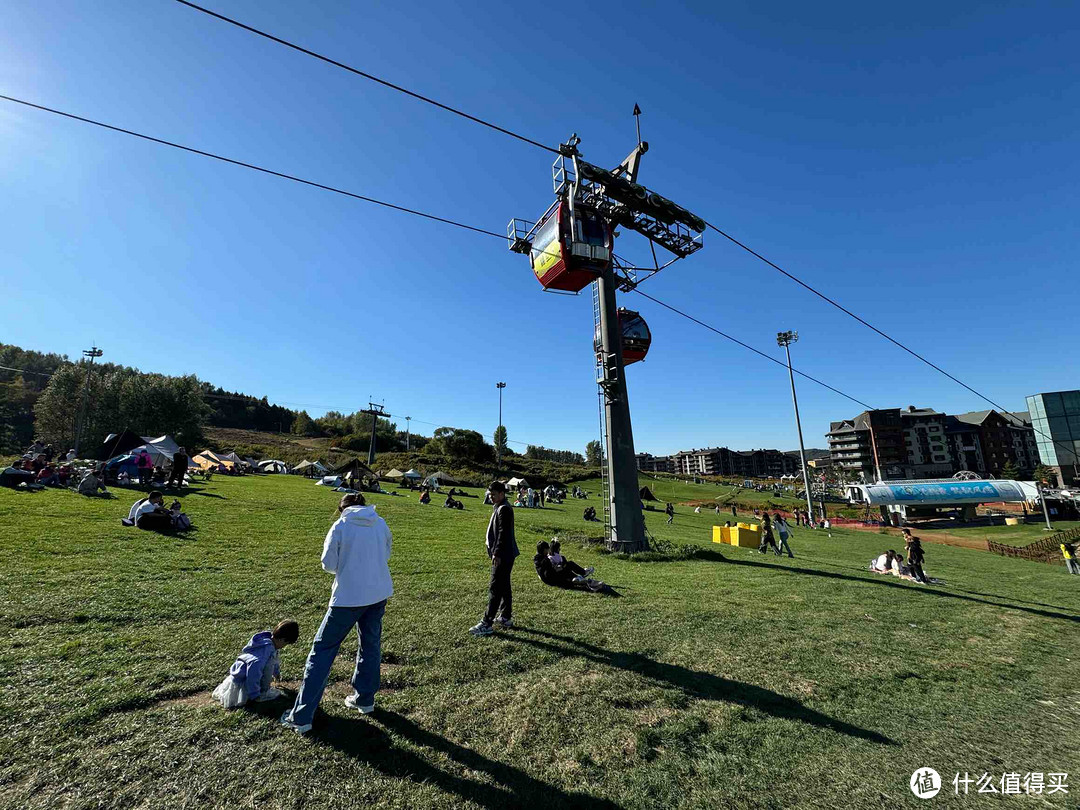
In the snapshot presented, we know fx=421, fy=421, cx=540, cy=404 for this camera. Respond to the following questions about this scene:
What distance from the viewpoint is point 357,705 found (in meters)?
4.72

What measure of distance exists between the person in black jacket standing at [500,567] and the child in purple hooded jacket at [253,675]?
312cm

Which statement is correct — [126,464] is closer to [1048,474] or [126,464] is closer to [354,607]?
[354,607]

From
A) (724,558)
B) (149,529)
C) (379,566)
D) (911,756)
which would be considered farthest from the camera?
(724,558)

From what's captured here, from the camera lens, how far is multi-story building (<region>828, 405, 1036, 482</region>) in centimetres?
11019

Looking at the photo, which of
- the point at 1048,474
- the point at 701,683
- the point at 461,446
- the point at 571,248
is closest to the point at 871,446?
the point at 1048,474

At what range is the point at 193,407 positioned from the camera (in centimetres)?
6825

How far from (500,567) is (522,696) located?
2352 millimetres

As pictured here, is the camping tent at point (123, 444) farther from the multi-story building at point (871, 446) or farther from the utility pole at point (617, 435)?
the multi-story building at point (871, 446)

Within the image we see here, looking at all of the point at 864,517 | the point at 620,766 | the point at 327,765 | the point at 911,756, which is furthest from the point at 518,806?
the point at 864,517

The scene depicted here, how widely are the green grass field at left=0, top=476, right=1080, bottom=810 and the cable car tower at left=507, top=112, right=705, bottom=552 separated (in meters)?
6.65

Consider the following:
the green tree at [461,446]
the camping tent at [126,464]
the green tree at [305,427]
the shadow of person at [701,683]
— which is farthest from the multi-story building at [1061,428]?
the green tree at [305,427]

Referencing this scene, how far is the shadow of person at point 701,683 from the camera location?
201 inches

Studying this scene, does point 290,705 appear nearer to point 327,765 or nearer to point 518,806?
point 327,765

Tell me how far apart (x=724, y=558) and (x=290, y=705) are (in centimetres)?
1694
